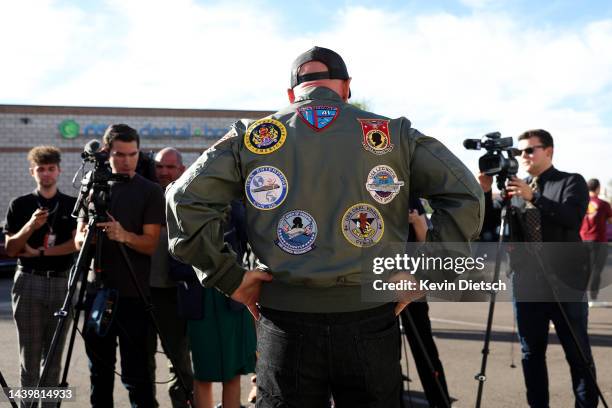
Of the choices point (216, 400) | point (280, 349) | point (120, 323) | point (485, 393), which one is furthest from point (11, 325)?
point (280, 349)

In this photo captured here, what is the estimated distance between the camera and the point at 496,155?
386 cm

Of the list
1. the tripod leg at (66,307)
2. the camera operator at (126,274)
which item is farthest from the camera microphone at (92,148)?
the tripod leg at (66,307)

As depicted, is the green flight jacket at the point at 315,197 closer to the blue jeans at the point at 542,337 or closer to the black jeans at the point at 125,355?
the black jeans at the point at 125,355

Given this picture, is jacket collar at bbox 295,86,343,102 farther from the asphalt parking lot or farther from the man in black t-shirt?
the asphalt parking lot

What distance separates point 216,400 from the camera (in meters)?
4.83

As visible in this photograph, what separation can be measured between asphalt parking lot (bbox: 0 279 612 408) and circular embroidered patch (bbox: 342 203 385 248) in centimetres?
289

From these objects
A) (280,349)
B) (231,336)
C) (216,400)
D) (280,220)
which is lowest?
(216,400)

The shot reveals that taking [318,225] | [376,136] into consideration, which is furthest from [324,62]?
[318,225]

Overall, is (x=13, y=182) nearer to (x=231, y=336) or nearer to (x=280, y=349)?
(x=231, y=336)

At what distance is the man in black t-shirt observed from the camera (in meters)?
4.13

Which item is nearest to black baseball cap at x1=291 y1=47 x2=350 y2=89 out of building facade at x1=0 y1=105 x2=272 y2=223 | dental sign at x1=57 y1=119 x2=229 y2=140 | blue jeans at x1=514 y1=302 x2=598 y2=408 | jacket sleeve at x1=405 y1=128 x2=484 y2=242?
jacket sleeve at x1=405 y1=128 x2=484 y2=242

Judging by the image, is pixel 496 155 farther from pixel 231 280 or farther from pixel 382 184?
pixel 231 280

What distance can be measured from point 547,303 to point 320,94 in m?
2.50

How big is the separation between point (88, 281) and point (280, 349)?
2.34 metres
